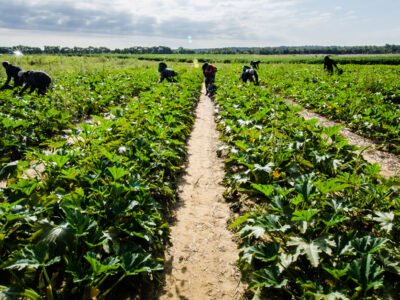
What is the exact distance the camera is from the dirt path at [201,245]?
2506mm

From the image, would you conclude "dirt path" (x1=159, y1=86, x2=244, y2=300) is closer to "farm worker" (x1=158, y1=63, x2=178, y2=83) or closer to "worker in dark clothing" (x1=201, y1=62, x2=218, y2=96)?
"worker in dark clothing" (x1=201, y1=62, x2=218, y2=96)

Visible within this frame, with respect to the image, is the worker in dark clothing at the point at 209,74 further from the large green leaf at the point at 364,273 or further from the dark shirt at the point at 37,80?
the large green leaf at the point at 364,273

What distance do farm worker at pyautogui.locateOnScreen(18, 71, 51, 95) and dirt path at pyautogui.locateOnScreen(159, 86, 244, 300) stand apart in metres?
8.78

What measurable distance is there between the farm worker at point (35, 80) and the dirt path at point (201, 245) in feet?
28.8

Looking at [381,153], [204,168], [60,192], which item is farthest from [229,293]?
[381,153]

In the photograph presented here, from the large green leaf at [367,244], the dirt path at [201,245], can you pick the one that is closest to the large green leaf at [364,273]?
the large green leaf at [367,244]

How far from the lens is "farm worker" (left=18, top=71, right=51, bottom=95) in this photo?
32.2 ft

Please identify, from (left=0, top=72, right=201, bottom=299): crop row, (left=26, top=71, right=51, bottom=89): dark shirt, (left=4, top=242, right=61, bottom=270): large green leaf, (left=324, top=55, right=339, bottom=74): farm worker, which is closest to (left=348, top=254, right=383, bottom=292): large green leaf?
(left=0, top=72, right=201, bottom=299): crop row

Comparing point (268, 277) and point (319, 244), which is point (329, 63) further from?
point (268, 277)

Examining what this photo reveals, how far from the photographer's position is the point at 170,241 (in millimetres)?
3162

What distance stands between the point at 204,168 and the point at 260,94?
553 cm

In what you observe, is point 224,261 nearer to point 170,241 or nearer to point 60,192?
point 170,241

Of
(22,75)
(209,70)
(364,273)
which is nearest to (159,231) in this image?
(364,273)

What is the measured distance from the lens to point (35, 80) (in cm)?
1005
